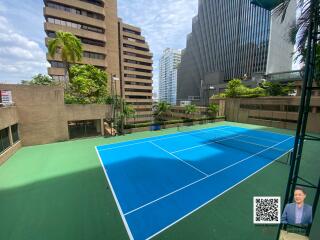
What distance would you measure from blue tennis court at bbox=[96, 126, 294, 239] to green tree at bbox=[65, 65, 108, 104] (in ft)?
26.1

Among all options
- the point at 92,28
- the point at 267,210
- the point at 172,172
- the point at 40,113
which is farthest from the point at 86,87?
the point at 92,28

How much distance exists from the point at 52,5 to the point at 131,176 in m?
44.7

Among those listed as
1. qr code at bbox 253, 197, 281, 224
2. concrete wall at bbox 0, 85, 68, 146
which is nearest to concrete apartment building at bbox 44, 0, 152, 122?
concrete wall at bbox 0, 85, 68, 146

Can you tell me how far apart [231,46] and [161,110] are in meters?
50.6

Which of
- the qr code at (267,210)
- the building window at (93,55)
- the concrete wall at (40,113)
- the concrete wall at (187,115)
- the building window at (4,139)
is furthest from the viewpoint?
the building window at (93,55)

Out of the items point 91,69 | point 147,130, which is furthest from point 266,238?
point 91,69

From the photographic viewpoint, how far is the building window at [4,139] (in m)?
12.9

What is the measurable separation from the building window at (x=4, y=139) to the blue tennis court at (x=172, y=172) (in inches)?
278

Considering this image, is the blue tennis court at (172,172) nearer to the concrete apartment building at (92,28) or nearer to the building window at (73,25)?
the concrete apartment building at (92,28)

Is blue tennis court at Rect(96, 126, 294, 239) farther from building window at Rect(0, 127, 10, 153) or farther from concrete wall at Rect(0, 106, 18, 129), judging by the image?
concrete wall at Rect(0, 106, 18, 129)

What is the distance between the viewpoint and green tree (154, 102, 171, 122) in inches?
Result: 2191

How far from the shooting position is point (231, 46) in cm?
7831

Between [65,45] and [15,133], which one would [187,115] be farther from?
[15,133]

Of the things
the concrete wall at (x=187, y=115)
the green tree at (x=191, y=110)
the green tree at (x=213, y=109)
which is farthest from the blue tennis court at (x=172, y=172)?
the green tree at (x=191, y=110)
